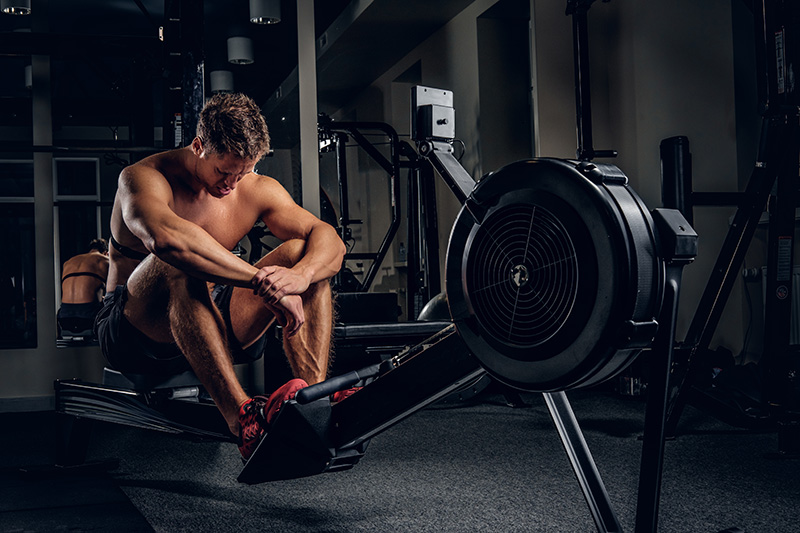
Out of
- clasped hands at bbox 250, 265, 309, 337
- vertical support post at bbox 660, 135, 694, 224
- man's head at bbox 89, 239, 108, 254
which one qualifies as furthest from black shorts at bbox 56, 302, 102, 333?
vertical support post at bbox 660, 135, 694, 224

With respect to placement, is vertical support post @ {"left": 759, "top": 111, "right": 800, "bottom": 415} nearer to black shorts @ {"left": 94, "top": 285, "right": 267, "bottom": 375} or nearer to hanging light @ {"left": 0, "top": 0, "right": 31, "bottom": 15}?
black shorts @ {"left": 94, "top": 285, "right": 267, "bottom": 375}

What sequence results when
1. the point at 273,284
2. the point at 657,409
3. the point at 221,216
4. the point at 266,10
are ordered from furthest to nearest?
the point at 266,10, the point at 221,216, the point at 273,284, the point at 657,409

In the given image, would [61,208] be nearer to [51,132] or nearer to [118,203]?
[51,132]

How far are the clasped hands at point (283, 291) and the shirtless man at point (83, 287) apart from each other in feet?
7.51

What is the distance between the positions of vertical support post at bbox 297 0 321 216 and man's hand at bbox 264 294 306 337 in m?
1.95

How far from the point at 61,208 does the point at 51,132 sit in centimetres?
43

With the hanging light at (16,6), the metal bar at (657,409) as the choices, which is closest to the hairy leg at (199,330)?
the metal bar at (657,409)

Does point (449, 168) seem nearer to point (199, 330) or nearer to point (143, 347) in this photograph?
point (199, 330)

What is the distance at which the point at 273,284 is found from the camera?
70.3 inches

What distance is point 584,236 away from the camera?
1.11 meters

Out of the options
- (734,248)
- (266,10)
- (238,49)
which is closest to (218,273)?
(734,248)

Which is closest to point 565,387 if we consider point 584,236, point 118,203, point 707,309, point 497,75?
point 584,236

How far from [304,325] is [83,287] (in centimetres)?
238

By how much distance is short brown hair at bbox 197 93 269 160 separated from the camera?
1.97 meters
